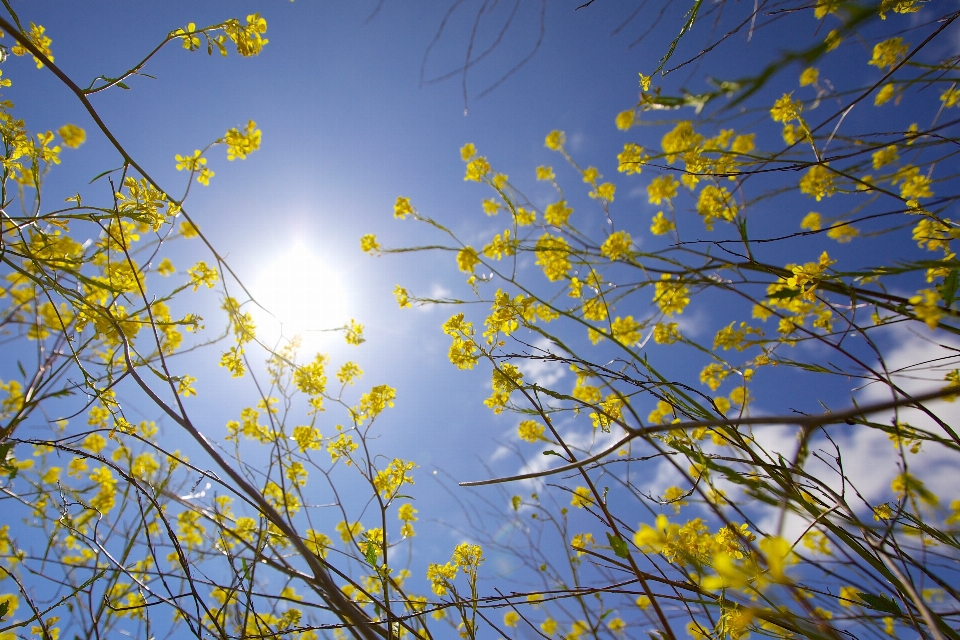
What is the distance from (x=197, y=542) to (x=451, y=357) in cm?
246

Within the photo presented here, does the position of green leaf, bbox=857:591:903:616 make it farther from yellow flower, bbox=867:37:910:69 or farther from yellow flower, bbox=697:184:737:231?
yellow flower, bbox=867:37:910:69

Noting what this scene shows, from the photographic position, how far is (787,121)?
234 centimetres

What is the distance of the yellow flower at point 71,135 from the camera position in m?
1.89

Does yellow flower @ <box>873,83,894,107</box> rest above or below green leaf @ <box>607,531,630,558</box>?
above

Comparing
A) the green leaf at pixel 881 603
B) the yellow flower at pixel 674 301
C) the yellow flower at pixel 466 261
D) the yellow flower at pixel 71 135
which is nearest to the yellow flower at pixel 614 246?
the yellow flower at pixel 674 301

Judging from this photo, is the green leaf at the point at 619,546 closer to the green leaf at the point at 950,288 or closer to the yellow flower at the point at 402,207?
the green leaf at the point at 950,288

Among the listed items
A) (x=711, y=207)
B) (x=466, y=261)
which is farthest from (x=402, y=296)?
(x=711, y=207)

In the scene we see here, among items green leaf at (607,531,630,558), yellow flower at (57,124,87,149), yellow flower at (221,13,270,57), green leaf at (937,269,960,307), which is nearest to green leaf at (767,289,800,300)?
green leaf at (937,269,960,307)

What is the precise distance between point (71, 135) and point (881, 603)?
312 centimetres

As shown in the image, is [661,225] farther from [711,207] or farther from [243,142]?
[243,142]

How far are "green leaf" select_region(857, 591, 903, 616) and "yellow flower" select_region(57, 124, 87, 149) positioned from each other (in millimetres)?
3069

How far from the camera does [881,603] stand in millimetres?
1071

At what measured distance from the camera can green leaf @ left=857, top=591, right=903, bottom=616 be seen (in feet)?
3.42

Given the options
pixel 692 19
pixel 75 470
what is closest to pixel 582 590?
pixel 692 19
